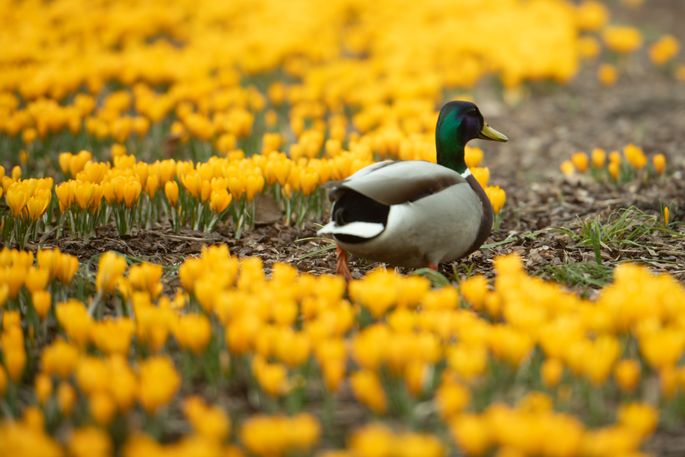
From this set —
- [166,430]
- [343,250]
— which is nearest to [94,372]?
[166,430]

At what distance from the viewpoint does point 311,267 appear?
15.7 feet

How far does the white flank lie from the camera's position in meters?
3.82

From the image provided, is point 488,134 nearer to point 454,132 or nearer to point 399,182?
point 454,132

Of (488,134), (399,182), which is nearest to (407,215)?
(399,182)

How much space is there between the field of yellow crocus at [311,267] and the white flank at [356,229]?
0.30m

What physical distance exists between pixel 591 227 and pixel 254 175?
1.96 metres

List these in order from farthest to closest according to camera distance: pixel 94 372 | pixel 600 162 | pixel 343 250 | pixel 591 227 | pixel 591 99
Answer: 1. pixel 591 99
2. pixel 600 162
3. pixel 591 227
4. pixel 343 250
5. pixel 94 372

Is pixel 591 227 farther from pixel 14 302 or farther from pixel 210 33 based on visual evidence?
pixel 210 33

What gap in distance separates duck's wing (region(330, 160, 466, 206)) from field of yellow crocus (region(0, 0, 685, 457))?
0.40m

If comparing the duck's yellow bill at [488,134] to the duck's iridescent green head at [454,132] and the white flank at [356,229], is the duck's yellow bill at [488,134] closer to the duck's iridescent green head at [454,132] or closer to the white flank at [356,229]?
the duck's iridescent green head at [454,132]

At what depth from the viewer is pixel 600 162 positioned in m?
6.16

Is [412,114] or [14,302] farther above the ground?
[412,114]

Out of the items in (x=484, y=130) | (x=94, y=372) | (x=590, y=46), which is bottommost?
(x=94, y=372)

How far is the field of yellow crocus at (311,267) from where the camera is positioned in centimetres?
283
